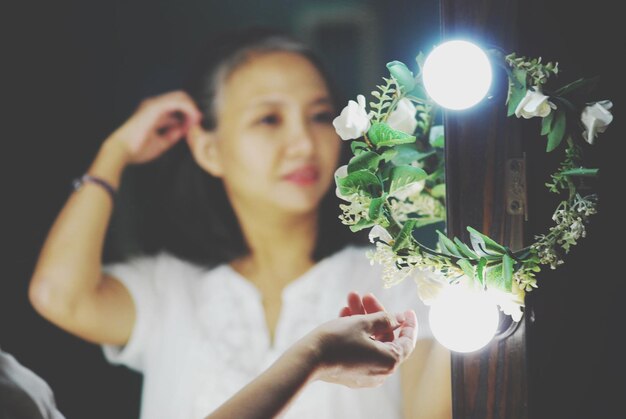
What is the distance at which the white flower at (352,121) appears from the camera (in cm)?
116

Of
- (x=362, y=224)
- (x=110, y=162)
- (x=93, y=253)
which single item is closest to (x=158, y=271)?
(x=93, y=253)

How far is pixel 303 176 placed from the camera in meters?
1.46

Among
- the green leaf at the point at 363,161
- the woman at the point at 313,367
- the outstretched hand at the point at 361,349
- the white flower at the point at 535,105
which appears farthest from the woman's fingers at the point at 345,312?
the white flower at the point at 535,105

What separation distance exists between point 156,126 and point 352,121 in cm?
49

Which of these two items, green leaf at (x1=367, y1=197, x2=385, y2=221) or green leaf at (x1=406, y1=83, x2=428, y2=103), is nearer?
green leaf at (x1=367, y1=197, x2=385, y2=221)

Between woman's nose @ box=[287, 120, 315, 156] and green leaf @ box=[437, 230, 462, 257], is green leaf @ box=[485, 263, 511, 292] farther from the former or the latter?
woman's nose @ box=[287, 120, 315, 156]

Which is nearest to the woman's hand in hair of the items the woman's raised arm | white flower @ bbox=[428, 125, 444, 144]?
the woman's raised arm

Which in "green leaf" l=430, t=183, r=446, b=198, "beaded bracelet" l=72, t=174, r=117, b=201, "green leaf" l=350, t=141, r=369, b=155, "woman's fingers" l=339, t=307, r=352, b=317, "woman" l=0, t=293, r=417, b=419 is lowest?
"woman" l=0, t=293, r=417, b=419

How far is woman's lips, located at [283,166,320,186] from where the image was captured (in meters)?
1.46

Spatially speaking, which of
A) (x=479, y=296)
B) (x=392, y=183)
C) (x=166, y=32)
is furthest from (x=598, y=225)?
(x=166, y=32)

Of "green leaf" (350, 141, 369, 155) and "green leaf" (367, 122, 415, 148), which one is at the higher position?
"green leaf" (367, 122, 415, 148)

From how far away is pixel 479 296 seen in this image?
1.22 meters

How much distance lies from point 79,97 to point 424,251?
796 mm

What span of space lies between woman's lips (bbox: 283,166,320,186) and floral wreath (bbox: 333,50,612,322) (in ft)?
0.70
